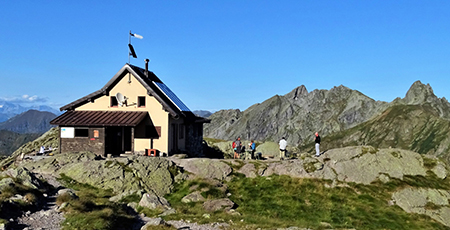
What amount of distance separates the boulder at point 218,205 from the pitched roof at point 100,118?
15516 millimetres

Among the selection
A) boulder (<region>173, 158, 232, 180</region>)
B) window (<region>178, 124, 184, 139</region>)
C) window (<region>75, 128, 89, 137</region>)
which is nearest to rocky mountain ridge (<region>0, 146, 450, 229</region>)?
boulder (<region>173, 158, 232, 180</region>)

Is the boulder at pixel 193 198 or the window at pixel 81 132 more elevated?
the window at pixel 81 132

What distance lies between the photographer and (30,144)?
63.4 metres

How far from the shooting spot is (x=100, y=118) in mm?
41656

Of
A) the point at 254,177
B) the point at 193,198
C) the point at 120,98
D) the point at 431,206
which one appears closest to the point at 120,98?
the point at 120,98

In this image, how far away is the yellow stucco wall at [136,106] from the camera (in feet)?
137

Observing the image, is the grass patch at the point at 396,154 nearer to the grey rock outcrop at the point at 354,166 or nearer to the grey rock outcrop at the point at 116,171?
the grey rock outcrop at the point at 354,166

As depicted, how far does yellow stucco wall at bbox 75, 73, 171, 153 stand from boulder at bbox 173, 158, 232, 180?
614 cm

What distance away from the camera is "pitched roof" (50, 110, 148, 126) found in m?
40.3

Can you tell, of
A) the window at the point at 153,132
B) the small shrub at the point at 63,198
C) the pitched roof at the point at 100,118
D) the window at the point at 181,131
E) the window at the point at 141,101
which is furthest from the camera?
the window at the point at 181,131

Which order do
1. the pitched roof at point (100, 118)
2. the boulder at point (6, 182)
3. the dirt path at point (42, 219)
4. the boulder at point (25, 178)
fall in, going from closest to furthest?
the dirt path at point (42, 219), the boulder at point (6, 182), the boulder at point (25, 178), the pitched roof at point (100, 118)

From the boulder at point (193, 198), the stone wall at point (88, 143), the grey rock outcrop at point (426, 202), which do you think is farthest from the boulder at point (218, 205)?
the stone wall at point (88, 143)

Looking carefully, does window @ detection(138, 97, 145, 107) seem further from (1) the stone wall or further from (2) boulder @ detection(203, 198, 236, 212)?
(2) boulder @ detection(203, 198, 236, 212)

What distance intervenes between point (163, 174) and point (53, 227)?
14.9 metres
